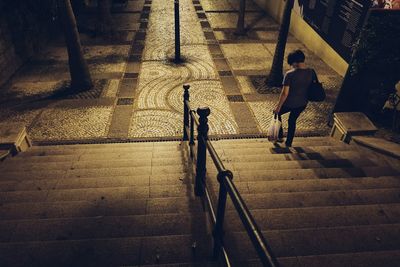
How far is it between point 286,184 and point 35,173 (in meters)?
3.32

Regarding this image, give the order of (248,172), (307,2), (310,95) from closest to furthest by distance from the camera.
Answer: (248,172) < (310,95) < (307,2)

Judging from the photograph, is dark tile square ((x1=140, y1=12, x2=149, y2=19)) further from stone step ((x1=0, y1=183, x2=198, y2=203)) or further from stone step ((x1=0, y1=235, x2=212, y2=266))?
stone step ((x1=0, y1=235, x2=212, y2=266))

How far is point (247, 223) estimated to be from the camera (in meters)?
1.60

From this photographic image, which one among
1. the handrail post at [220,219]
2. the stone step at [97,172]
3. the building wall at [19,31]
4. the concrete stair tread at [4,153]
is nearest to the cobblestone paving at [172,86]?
the stone step at [97,172]

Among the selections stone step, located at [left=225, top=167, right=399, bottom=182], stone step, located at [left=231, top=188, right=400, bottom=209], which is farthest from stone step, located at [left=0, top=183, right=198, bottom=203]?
stone step, located at [left=231, top=188, right=400, bottom=209]

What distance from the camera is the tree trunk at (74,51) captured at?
664 cm

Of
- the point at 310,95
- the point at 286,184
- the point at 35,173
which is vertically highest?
the point at 310,95

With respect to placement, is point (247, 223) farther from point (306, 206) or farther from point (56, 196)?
point (56, 196)

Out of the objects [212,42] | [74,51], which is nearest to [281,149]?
[74,51]

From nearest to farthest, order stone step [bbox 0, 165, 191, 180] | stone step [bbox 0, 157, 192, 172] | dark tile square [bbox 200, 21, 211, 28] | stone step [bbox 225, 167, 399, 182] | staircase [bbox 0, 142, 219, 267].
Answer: staircase [bbox 0, 142, 219, 267] → stone step [bbox 225, 167, 399, 182] → stone step [bbox 0, 165, 191, 180] → stone step [bbox 0, 157, 192, 172] → dark tile square [bbox 200, 21, 211, 28]

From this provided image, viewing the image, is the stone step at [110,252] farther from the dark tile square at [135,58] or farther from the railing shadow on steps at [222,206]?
the dark tile square at [135,58]

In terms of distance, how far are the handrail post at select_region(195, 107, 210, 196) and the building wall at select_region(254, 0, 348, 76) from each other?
684 cm

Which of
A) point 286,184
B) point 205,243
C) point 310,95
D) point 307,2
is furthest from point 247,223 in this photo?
point 307,2

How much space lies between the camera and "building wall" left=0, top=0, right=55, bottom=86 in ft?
25.5
